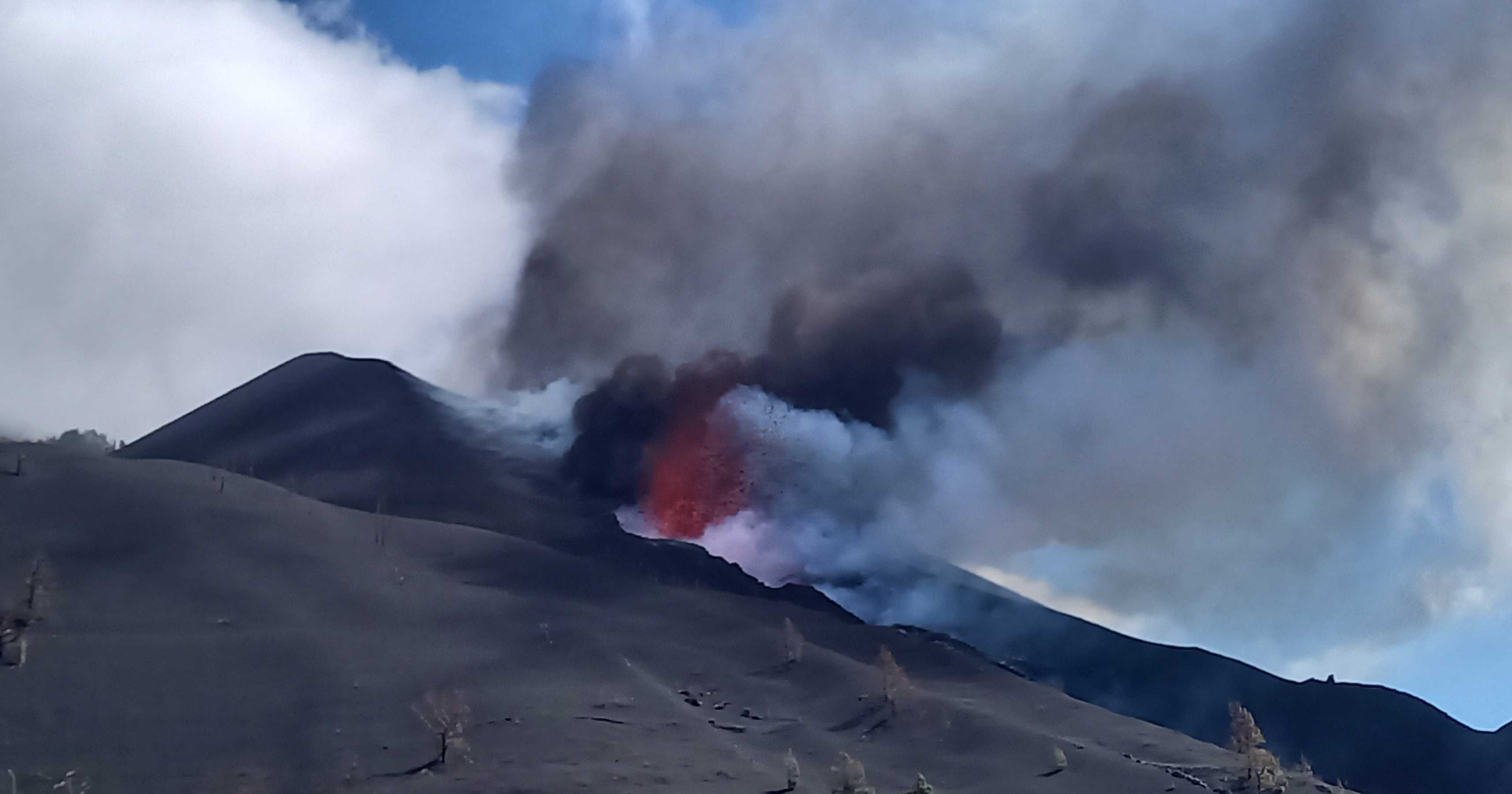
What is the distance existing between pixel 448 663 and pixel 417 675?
147 inches

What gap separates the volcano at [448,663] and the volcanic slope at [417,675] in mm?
219

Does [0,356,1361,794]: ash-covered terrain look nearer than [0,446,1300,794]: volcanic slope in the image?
No

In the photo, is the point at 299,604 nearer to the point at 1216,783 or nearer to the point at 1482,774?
the point at 1216,783

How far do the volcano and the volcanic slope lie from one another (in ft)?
0.72

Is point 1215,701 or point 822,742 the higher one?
point 1215,701

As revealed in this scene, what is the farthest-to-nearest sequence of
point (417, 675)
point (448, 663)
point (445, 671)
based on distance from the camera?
point (448, 663), point (445, 671), point (417, 675)

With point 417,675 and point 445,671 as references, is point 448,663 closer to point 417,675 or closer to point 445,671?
point 445,671

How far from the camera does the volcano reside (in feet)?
212

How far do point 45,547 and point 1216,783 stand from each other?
70.2 meters

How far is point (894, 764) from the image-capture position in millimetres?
74188

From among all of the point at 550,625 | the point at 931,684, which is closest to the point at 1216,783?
the point at 931,684

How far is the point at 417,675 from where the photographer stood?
7594cm

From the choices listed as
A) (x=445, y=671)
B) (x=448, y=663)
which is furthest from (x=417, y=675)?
(x=448, y=663)

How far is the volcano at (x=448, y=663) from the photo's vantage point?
64688mm
